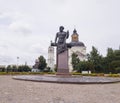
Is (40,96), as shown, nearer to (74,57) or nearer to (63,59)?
(63,59)

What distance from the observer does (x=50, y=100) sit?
26.5ft

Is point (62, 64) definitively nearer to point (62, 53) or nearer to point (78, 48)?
point (62, 53)

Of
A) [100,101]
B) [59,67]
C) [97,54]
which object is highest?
[97,54]

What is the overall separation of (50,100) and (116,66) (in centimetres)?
4307

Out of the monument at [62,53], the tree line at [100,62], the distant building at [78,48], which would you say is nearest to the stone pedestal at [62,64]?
the monument at [62,53]

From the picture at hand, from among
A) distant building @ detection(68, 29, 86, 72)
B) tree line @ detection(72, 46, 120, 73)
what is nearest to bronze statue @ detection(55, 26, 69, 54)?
tree line @ detection(72, 46, 120, 73)

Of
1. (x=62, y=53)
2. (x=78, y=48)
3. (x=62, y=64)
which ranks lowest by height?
(x=62, y=64)

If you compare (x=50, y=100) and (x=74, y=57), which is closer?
(x=50, y=100)

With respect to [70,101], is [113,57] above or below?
above

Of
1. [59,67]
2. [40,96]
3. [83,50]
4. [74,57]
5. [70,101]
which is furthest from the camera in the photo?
[83,50]

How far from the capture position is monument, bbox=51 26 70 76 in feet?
61.8

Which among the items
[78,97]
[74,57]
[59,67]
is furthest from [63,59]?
[74,57]

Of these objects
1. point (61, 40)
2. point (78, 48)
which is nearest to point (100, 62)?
Answer: point (78, 48)

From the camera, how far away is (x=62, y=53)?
1897 cm
